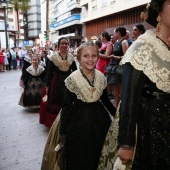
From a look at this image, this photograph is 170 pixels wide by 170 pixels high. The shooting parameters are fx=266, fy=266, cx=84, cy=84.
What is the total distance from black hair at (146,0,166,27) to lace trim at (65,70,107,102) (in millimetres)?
974

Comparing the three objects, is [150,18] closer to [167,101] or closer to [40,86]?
[167,101]

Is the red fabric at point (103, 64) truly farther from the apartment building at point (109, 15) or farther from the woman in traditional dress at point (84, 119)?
the apartment building at point (109, 15)

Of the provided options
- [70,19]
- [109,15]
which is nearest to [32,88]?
[109,15]

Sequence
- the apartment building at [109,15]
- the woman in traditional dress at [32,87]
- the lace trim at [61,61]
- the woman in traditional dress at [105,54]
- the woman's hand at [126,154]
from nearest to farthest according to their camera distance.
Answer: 1. the woman's hand at [126,154]
2. the lace trim at [61,61]
3. the woman in traditional dress at [105,54]
4. the woman in traditional dress at [32,87]
5. the apartment building at [109,15]

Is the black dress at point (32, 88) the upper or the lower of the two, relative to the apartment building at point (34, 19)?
lower

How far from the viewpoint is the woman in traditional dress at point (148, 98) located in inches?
61.0

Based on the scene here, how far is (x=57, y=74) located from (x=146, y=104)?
3.16 m

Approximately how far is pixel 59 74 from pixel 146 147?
124 inches

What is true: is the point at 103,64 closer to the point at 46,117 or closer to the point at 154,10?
the point at 46,117

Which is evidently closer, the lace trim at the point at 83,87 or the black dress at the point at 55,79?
the lace trim at the point at 83,87

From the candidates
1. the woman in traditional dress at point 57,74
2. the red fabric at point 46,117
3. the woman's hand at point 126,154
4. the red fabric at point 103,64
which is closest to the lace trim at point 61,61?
the woman in traditional dress at point 57,74

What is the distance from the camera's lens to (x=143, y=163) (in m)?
1.71

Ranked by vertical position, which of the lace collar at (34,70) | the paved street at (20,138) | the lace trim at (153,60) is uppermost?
the lace trim at (153,60)

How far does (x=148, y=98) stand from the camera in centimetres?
166
